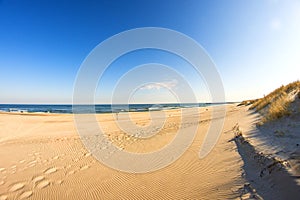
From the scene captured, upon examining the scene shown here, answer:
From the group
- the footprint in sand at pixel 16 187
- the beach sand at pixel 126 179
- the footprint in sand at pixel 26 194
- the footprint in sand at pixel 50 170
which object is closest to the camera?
the beach sand at pixel 126 179

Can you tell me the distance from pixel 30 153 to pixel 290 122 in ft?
35.1

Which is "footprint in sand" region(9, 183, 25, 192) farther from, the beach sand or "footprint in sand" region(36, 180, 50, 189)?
"footprint in sand" region(36, 180, 50, 189)

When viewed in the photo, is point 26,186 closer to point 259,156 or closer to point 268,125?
point 259,156

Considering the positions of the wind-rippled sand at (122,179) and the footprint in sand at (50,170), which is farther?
the footprint in sand at (50,170)

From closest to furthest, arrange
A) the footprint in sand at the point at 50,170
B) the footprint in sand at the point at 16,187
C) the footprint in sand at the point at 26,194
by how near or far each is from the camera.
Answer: the footprint in sand at the point at 26,194, the footprint in sand at the point at 16,187, the footprint in sand at the point at 50,170

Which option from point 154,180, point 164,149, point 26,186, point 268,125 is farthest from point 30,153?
point 268,125

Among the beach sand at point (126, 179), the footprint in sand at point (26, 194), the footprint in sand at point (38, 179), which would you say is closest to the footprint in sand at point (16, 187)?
the beach sand at point (126, 179)

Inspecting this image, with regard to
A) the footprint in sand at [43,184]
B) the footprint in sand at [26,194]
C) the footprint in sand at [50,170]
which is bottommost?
the footprint in sand at [26,194]

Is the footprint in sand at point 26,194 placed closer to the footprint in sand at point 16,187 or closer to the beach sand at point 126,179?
the beach sand at point 126,179

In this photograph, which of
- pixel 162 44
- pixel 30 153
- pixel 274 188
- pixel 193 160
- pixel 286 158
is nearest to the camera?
pixel 274 188

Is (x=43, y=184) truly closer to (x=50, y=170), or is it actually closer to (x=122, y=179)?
(x=50, y=170)

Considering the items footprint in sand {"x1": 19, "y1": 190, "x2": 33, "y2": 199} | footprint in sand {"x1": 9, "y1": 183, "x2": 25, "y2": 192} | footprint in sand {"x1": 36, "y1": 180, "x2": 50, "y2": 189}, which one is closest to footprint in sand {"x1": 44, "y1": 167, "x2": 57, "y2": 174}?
footprint in sand {"x1": 36, "y1": 180, "x2": 50, "y2": 189}

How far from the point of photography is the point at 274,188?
10.4ft

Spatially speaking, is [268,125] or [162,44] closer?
[268,125]
